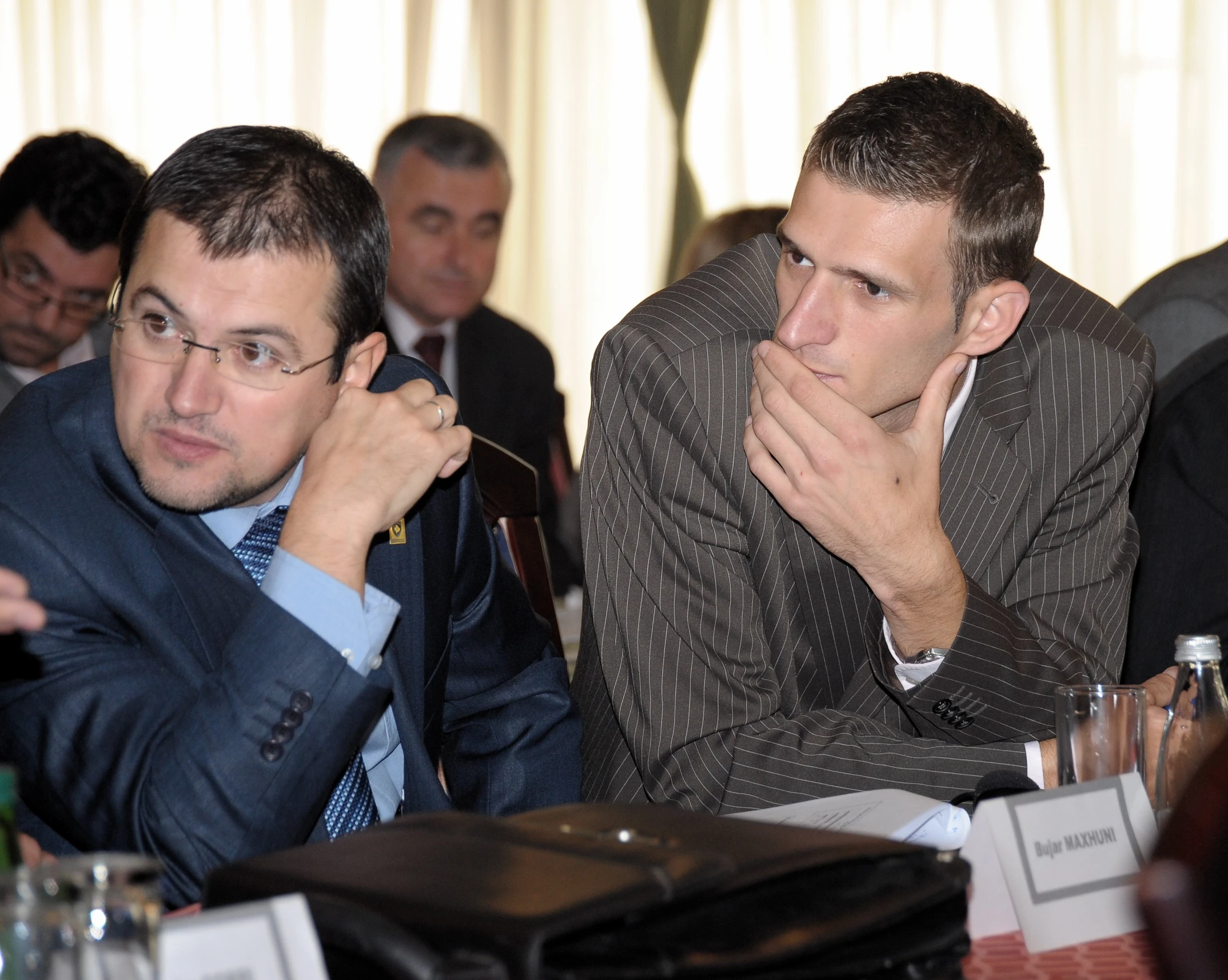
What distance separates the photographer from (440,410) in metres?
1.65

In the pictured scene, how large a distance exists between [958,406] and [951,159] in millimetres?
352

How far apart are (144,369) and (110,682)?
334 millimetres

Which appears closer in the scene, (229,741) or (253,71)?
(229,741)

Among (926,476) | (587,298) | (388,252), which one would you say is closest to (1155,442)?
(926,476)

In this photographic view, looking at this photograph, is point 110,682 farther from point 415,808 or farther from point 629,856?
point 629,856

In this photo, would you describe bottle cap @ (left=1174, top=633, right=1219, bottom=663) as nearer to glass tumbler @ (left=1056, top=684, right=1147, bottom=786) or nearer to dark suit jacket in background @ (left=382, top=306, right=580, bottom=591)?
glass tumbler @ (left=1056, top=684, right=1147, bottom=786)

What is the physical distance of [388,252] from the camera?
1.68 metres

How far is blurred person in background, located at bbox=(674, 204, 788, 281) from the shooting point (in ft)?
13.1

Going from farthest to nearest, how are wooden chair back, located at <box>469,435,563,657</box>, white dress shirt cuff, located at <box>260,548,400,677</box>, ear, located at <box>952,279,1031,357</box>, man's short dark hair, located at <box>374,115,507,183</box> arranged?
man's short dark hair, located at <box>374,115,507,183</box> < wooden chair back, located at <box>469,435,563,657</box> < ear, located at <box>952,279,1031,357</box> < white dress shirt cuff, located at <box>260,548,400,677</box>

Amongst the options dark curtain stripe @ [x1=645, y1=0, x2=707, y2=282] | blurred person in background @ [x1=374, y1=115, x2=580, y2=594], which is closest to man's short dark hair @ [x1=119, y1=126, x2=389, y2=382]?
blurred person in background @ [x1=374, y1=115, x2=580, y2=594]

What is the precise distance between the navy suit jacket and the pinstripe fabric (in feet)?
0.72

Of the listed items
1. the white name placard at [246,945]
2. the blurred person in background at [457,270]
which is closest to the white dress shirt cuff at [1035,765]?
the white name placard at [246,945]

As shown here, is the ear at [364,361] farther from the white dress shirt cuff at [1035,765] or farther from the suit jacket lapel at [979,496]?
the white dress shirt cuff at [1035,765]

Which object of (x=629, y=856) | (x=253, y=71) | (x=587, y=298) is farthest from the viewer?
(x=587, y=298)
